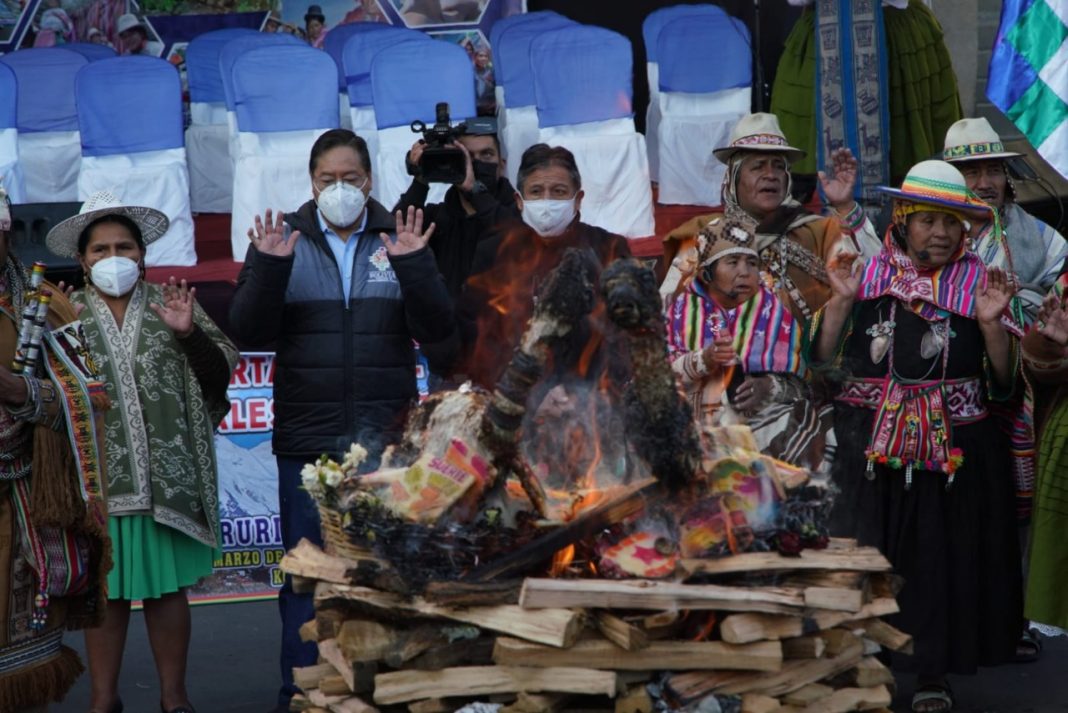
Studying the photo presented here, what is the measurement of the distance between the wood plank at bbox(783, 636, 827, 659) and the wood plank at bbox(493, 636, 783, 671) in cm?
12

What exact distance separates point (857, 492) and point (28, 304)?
308 cm

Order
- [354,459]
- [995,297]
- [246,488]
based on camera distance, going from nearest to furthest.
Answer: [354,459], [995,297], [246,488]

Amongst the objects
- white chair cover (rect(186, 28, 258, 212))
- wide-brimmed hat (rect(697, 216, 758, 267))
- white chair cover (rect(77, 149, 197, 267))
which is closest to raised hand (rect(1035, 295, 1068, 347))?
wide-brimmed hat (rect(697, 216, 758, 267))

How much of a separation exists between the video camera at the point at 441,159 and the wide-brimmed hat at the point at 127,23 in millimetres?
3565

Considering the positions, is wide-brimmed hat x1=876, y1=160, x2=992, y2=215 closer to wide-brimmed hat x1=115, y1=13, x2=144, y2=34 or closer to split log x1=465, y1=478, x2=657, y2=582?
split log x1=465, y1=478, x2=657, y2=582

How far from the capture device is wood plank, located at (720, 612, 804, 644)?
4113 mm

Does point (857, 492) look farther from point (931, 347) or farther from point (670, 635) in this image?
point (670, 635)

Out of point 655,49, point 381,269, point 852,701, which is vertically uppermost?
point 655,49

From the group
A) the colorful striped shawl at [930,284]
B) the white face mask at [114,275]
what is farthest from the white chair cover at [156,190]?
the colorful striped shawl at [930,284]

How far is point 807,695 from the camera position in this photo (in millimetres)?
4309

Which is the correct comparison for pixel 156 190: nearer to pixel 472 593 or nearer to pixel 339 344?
pixel 339 344

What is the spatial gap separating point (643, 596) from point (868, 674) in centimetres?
80

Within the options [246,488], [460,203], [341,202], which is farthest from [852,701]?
[246,488]

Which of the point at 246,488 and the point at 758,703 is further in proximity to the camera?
the point at 246,488
